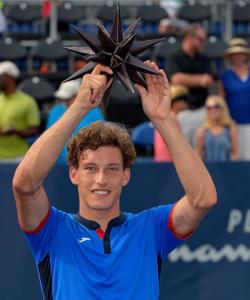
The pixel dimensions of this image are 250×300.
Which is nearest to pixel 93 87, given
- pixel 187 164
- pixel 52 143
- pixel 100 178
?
pixel 52 143

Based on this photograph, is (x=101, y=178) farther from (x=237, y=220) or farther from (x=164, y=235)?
(x=237, y=220)

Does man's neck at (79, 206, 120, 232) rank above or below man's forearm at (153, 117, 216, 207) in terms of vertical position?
below

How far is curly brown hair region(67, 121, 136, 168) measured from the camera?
11.6 feet

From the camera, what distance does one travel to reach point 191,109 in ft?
30.5

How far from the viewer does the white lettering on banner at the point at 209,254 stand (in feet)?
22.6

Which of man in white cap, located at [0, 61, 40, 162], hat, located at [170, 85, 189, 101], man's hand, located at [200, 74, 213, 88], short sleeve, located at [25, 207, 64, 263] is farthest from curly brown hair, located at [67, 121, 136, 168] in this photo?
man's hand, located at [200, 74, 213, 88]

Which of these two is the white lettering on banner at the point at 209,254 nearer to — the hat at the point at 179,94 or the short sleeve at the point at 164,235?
the hat at the point at 179,94

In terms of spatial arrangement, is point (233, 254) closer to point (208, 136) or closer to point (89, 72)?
point (208, 136)

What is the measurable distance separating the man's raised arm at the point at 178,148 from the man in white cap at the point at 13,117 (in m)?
5.47

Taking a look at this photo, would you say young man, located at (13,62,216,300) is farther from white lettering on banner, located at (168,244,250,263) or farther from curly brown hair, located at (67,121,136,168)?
white lettering on banner, located at (168,244,250,263)

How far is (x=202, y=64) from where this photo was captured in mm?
10719

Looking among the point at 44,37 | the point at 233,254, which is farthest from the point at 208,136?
the point at 44,37

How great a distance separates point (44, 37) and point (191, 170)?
10.8 m

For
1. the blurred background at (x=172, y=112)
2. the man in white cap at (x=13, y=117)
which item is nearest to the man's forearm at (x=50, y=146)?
the blurred background at (x=172, y=112)
